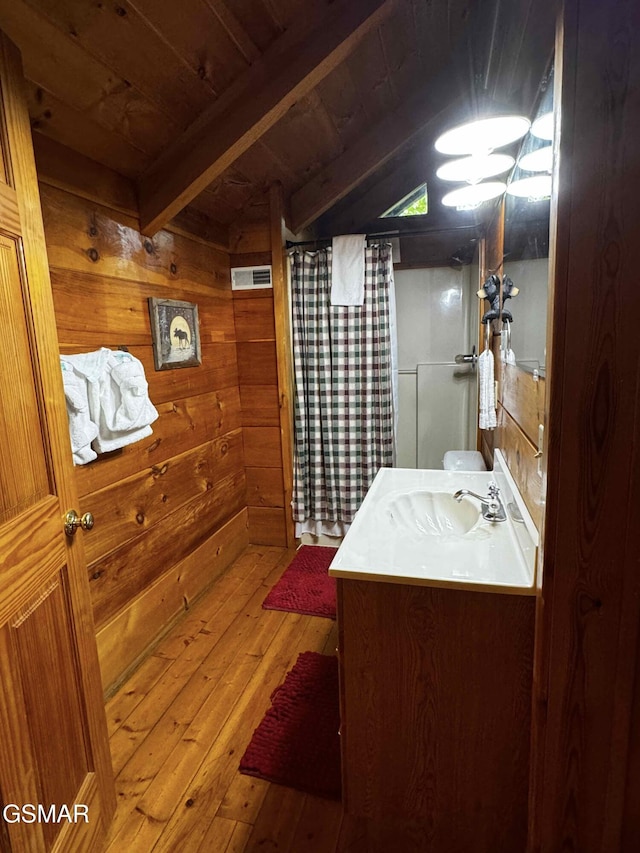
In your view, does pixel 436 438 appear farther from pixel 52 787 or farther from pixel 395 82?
pixel 52 787

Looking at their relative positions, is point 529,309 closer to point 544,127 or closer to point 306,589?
point 544,127

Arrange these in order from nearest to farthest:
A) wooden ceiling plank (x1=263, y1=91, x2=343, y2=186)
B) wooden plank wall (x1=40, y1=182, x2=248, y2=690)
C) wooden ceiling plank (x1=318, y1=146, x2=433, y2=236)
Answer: wooden plank wall (x1=40, y1=182, x2=248, y2=690) → wooden ceiling plank (x1=263, y1=91, x2=343, y2=186) → wooden ceiling plank (x1=318, y1=146, x2=433, y2=236)

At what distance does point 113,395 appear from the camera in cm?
162

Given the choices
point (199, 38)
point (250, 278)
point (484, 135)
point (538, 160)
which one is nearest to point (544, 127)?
point (538, 160)

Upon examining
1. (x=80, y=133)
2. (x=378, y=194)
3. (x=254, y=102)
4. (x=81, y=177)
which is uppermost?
(x=378, y=194)

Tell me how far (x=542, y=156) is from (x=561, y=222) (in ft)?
1.31

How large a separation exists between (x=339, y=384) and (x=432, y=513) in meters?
1.29

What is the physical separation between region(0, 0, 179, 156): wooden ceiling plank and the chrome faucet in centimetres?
177

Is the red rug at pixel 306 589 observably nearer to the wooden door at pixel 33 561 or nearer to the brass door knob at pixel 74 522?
the wooden door at pixel 33 561

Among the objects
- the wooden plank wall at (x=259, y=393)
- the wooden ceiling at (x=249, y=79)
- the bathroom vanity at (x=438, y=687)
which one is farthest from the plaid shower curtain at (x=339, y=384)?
the bathroom vanity at (x=438, y=687)

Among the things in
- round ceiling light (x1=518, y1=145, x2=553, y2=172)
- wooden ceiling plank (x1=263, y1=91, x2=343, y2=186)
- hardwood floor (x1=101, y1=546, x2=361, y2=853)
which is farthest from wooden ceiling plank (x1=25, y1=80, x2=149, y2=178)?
hardwood floor (x1=101, y1=546, x2=361, y2=853)

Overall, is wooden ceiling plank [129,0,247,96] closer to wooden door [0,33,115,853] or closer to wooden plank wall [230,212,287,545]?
wooden door [0,33,115,853]

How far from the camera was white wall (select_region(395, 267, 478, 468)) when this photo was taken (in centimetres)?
314

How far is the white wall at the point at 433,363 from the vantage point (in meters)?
3.14
